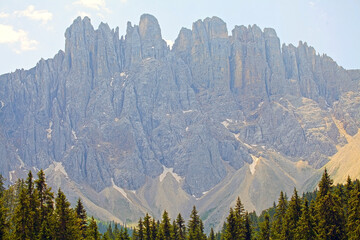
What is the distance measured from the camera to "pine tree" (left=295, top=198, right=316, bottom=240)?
193 feet

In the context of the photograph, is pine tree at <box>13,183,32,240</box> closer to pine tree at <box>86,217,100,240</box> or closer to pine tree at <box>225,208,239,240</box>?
pine tree at <box>86,217,100,240</box>

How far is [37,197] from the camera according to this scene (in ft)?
185

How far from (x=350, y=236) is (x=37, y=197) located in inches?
1282

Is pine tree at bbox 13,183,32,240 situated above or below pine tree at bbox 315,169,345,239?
above

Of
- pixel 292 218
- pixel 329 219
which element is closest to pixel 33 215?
pixel 292 218

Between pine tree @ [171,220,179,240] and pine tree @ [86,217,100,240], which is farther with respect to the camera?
pine tree @ [171,220,179,240]

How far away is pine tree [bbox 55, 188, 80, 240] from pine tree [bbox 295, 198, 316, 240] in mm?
24117

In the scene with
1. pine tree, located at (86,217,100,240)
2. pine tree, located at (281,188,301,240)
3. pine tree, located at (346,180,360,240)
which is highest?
pine tree, located at (86,217,100,240)

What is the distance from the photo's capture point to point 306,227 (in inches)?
2319

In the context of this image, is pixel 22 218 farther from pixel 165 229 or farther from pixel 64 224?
pixel 165 229

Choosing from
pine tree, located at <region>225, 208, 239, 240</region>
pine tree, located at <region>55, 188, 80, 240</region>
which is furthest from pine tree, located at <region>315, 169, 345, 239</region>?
pine tree, located at <region>55, 188, 80, 240</region>

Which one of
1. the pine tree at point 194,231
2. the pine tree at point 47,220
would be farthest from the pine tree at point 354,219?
the pine tree at point 47,220

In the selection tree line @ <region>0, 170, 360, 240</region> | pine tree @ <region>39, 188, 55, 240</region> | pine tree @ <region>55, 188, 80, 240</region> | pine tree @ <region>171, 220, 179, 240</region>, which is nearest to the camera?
tree line @ <region>0, 170, 360, 240</region>

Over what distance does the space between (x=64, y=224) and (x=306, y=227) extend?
85.2 feet
